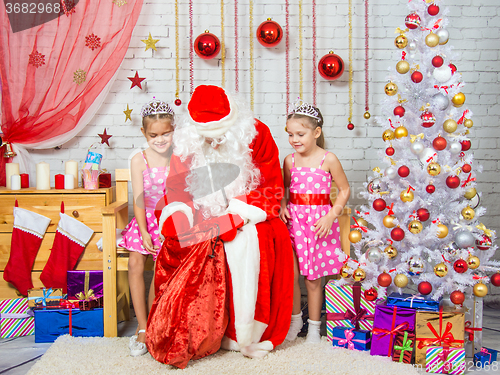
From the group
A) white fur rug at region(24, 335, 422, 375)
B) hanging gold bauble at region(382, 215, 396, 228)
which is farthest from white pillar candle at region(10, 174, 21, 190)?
hanging gold bauble at region(382, 215, 396, 228)

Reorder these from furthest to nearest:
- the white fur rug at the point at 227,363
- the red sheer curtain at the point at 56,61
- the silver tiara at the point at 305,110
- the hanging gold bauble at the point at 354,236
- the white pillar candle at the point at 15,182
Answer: the red sheer curtain at the point at 56,61 → the white pillar candle at the point at 15,182 → the silver tiara at the point at 305,110 → the hanging gold bauble at the point at 354,236 → the white fur rug at the point at 227,363

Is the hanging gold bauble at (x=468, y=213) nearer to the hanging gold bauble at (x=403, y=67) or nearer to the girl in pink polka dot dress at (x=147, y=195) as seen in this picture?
the hanging gold bauble at (x=403, y=67)

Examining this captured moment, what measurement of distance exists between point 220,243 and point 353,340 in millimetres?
838

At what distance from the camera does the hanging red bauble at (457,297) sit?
1.88 meters

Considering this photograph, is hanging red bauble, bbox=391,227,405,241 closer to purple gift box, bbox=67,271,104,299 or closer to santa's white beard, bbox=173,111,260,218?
santa's white beard, bbox=173,111,260,218

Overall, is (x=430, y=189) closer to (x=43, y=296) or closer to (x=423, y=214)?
(x=423, y=214)

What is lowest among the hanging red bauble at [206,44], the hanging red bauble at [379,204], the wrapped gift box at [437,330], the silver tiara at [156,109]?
the wrapped gift box at [437,330]

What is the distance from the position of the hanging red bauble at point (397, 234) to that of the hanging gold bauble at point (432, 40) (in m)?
0.91

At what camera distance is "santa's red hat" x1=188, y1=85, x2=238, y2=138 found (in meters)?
1.93

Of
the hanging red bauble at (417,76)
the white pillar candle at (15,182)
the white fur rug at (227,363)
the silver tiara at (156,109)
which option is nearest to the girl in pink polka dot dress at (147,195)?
the silver tiara at (156,109)

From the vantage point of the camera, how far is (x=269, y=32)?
2.64 m

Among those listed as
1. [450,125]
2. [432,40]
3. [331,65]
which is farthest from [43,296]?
[432,40]

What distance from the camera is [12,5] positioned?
2617 mm

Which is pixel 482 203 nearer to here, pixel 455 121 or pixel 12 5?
pixel 455 121
